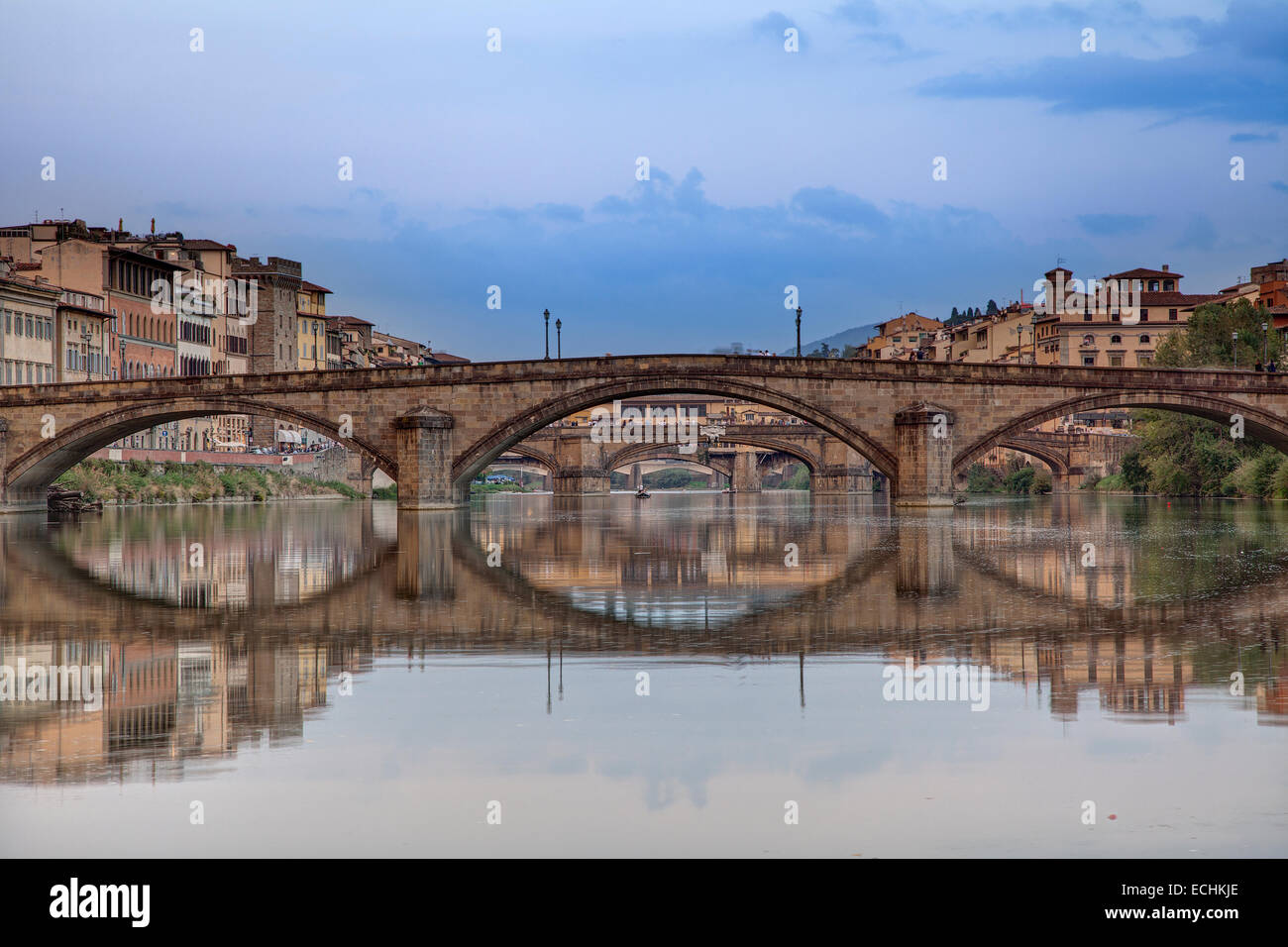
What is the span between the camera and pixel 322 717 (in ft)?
29.6

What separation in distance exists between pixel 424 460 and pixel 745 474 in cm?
8990

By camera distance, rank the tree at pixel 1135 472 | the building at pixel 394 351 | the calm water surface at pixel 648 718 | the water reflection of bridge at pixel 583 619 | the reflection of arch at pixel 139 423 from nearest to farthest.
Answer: the calm water surface at pixel 648 718 < the water reflection of bridge at pixel 583 619 < the reflection of arch at pixel 139 423 < the tree at pixel 1135 472 < the building at pixel 394 351

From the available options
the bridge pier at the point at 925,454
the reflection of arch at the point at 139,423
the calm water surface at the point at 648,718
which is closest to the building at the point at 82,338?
the reflection of arch at the point at 139,423

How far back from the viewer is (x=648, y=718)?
8.89 m

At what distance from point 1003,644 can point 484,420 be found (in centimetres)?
4541

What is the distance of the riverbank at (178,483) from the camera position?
6609 centimetres

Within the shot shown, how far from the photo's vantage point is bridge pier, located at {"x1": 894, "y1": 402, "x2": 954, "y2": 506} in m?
54.7

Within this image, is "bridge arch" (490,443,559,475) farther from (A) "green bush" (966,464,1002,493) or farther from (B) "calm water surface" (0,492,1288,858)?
(B) "calm water surface" (0,492,1288,858)

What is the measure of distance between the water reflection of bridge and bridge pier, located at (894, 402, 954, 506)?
25153mm

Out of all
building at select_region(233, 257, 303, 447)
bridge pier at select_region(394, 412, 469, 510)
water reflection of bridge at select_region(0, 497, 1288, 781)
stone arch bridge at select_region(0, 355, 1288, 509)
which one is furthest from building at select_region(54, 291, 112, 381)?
water reflection of bridge at select_region(0, 497, 1288, 781)

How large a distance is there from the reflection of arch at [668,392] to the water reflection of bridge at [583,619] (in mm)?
26025
